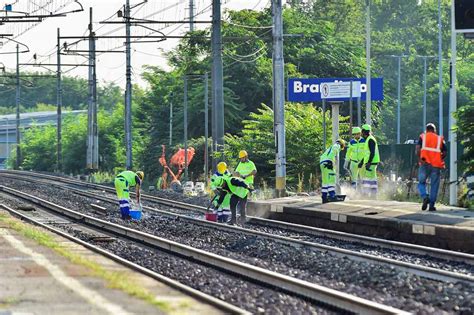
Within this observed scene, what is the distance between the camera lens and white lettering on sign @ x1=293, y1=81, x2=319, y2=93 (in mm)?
36969

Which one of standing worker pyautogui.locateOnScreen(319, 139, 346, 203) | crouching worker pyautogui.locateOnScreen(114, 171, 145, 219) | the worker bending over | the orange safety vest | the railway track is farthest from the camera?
crouching worker pyautogui.locateOnScreen(114, 171, 145, 219)

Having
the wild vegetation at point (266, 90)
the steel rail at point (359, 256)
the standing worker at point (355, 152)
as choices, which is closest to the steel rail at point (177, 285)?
the steel rail at point (359, 256)

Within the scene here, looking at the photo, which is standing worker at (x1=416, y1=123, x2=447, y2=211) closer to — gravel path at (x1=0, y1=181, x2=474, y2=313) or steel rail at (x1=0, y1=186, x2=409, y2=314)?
gravel path at (x1=0, y1=181, x2=474, y2=313)

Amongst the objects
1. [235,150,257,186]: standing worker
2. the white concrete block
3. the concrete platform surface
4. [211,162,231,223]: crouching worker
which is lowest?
the concrete platform surface

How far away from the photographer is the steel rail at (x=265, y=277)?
11992 millimetres

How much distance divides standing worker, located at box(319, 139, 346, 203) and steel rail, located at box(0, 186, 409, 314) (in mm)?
5429

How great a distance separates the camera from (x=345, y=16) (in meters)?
123

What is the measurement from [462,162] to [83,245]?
9243mm

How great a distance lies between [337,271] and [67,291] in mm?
4672

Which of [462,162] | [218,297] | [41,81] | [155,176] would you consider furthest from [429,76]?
[41,81]

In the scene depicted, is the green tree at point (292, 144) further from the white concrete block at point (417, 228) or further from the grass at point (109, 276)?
the grass at point (109, 276)

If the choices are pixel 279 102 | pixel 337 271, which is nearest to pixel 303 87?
pixel 279 102

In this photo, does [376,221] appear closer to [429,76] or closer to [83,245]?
[83,245]

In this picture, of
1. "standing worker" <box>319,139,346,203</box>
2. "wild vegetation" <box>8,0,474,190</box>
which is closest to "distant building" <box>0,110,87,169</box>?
"wild vegetation" <box>8,0,474,190</box>
